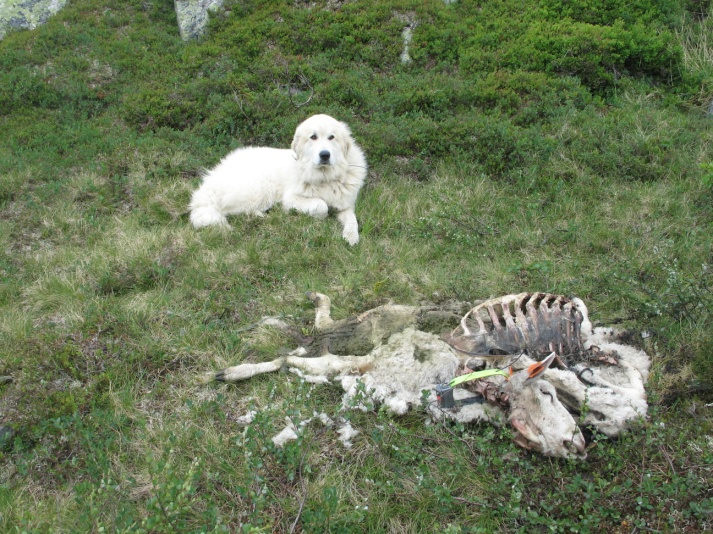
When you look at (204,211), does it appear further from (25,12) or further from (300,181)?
(25,12)

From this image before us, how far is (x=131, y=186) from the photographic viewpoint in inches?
284

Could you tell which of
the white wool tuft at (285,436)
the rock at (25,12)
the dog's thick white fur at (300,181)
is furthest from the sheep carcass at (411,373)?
the rock at (25,12)

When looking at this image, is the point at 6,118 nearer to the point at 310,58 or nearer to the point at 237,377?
the point at 310,58

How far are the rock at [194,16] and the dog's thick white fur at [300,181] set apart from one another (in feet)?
14.7

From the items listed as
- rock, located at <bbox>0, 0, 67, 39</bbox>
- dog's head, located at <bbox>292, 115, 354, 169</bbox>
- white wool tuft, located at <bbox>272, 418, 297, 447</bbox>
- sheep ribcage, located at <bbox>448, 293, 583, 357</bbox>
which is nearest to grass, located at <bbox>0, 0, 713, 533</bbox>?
white wool tuft, located at <bbox>272, 418, 297, 447</bbox>

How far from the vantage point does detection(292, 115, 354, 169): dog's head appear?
642 centimetres

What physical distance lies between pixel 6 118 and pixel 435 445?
8587mm

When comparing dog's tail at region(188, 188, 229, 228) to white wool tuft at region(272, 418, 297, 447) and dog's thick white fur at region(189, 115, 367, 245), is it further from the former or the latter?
white wool tuft at region(272, 418, 297, 447)

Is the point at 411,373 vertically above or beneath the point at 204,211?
above

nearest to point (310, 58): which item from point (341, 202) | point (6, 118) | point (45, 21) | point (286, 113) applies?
point (286, 113)

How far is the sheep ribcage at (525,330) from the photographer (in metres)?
3.61

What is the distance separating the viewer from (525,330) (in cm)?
364

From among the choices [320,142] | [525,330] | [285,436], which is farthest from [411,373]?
[320,142]

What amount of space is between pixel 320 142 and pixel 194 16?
5.46m
